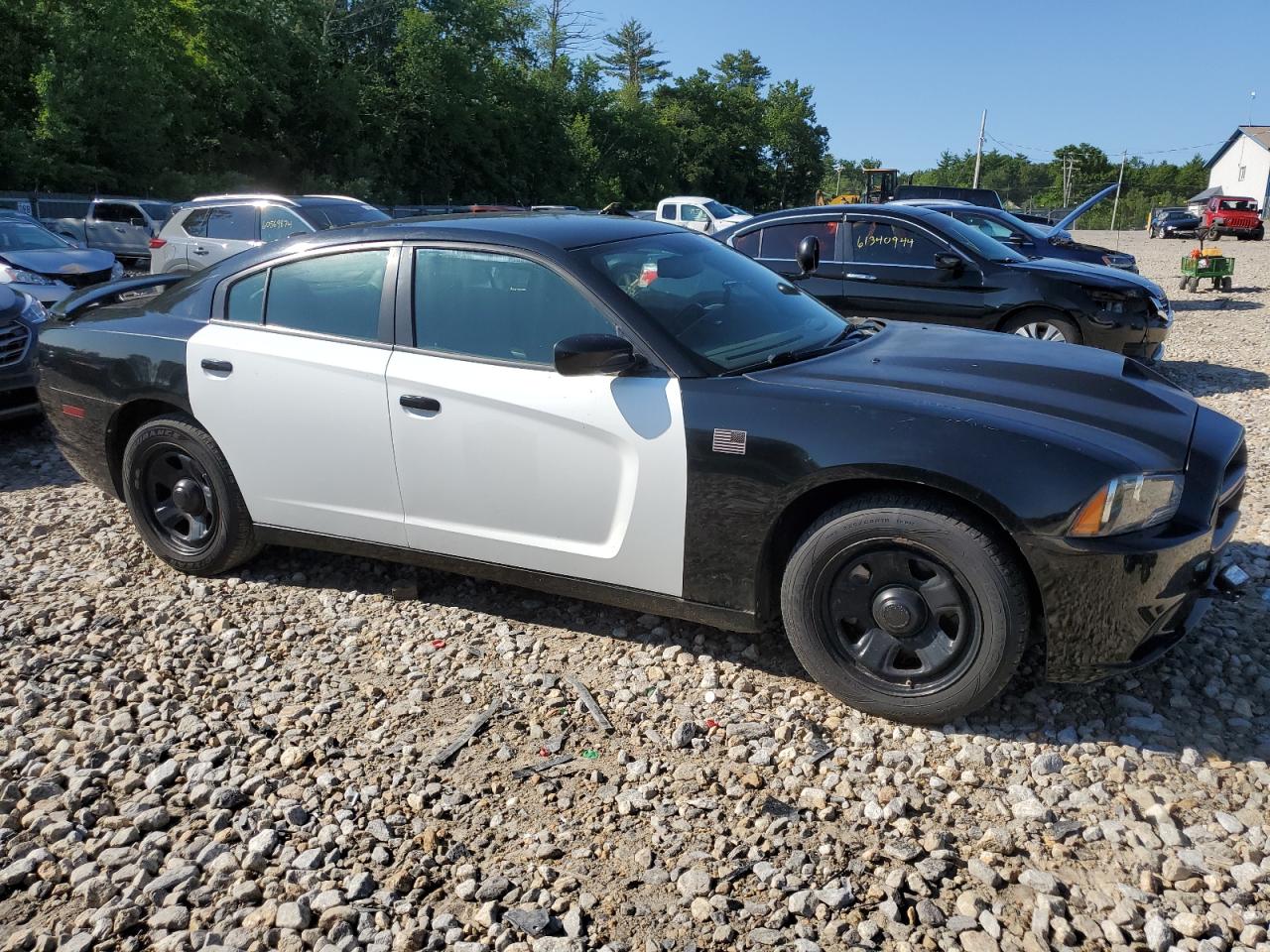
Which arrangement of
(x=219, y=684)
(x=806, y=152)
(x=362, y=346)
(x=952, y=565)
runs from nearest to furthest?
(x=952, y=565) → (x=219, y=684) → (x=362, y=346) → (x=806, y=152)

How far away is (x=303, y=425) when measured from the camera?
4.00 meters

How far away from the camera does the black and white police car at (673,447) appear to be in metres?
2.95

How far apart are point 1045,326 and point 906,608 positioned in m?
5.88

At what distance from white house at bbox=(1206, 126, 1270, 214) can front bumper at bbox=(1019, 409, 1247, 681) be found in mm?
74874

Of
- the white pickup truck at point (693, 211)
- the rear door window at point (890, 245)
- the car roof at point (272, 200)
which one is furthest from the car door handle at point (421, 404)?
the white pickup truck at point (693, 211)

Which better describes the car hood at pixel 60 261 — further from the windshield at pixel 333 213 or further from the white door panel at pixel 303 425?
the white door panel at pixel 303 425

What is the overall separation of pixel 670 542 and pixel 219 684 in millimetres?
1801

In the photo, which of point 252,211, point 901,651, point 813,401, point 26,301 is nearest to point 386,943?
point 901,651

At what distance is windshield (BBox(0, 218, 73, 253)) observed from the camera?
12.1m

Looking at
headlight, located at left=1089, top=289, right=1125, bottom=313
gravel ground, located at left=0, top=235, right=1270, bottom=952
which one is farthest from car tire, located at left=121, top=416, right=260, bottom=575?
headlight, located at left=1089, top=289, right=1125, bottom=313

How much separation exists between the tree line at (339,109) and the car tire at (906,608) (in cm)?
3013

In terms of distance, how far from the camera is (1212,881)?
246cm

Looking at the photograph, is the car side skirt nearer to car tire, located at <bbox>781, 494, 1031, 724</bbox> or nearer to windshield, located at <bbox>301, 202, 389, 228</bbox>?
car tire, located at <bbox>781, 494, 1031, 724</bbox>

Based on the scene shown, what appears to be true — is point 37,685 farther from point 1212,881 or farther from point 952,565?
point 1212,881
